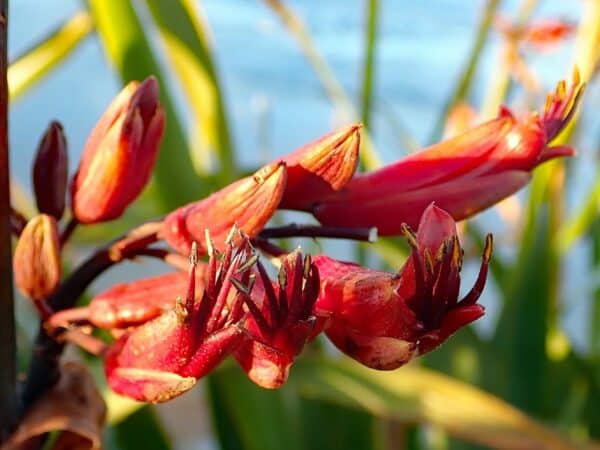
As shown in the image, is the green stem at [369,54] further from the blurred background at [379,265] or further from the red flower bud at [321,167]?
the red flower bud at [321,167]

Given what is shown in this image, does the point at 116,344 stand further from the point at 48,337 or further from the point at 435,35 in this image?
the point at 435,35

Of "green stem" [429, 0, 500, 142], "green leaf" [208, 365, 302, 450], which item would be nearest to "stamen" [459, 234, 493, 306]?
"green leaf" [208, 365, 302, 450]

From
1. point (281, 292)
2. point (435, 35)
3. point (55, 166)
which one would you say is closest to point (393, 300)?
point (281, 292)

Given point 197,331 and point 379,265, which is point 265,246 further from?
point 379,265

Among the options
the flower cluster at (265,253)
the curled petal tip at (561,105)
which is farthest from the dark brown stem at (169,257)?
the curled petal tip at (561,105)

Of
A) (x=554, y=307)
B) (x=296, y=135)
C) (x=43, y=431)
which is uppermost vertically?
(x=43, y=431)

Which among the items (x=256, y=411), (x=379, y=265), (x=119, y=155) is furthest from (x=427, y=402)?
(x=379, y=265)

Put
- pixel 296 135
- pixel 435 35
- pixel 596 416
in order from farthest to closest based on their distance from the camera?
pixel 435 35 → pixel 296 135 → pixel 596 416
